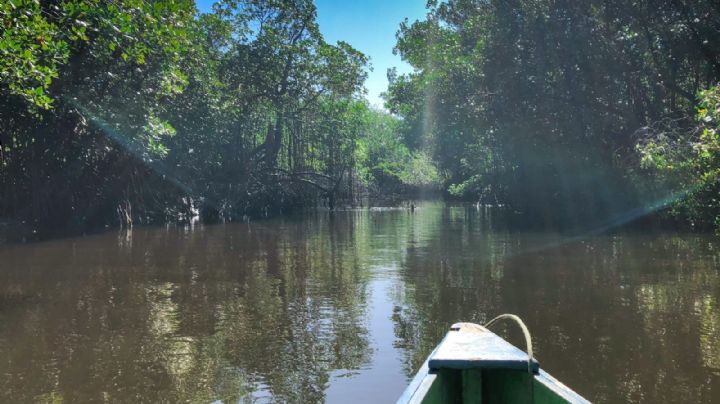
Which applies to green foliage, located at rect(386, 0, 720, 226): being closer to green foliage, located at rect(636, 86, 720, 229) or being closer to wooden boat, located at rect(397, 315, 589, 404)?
green foliage, located at rect(636, 86, 720, 229)

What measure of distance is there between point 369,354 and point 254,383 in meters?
1.31

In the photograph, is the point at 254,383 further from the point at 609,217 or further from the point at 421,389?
the point at 609,217

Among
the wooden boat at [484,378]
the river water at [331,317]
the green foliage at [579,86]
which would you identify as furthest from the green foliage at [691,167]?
the wooden boat at [484,378]

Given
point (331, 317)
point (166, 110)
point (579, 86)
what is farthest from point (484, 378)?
point (166, 110)

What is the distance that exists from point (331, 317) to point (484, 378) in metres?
4.19

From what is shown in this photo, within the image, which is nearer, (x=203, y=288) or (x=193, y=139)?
(x=203, y=288)

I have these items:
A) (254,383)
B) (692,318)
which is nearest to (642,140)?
(692,318)

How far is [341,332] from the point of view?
21.2 ft

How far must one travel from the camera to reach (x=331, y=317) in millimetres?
7180

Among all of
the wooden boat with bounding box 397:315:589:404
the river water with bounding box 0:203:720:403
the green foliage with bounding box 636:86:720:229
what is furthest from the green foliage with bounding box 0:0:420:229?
the green foliage with bounding box 636:86:720:229

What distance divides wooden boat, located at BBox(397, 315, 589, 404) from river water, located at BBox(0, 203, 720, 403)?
60.7 inches

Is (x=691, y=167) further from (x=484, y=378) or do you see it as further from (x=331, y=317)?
(x=484, y=378)

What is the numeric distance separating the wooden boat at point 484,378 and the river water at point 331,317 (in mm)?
1541

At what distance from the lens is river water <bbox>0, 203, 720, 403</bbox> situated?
4840mm
